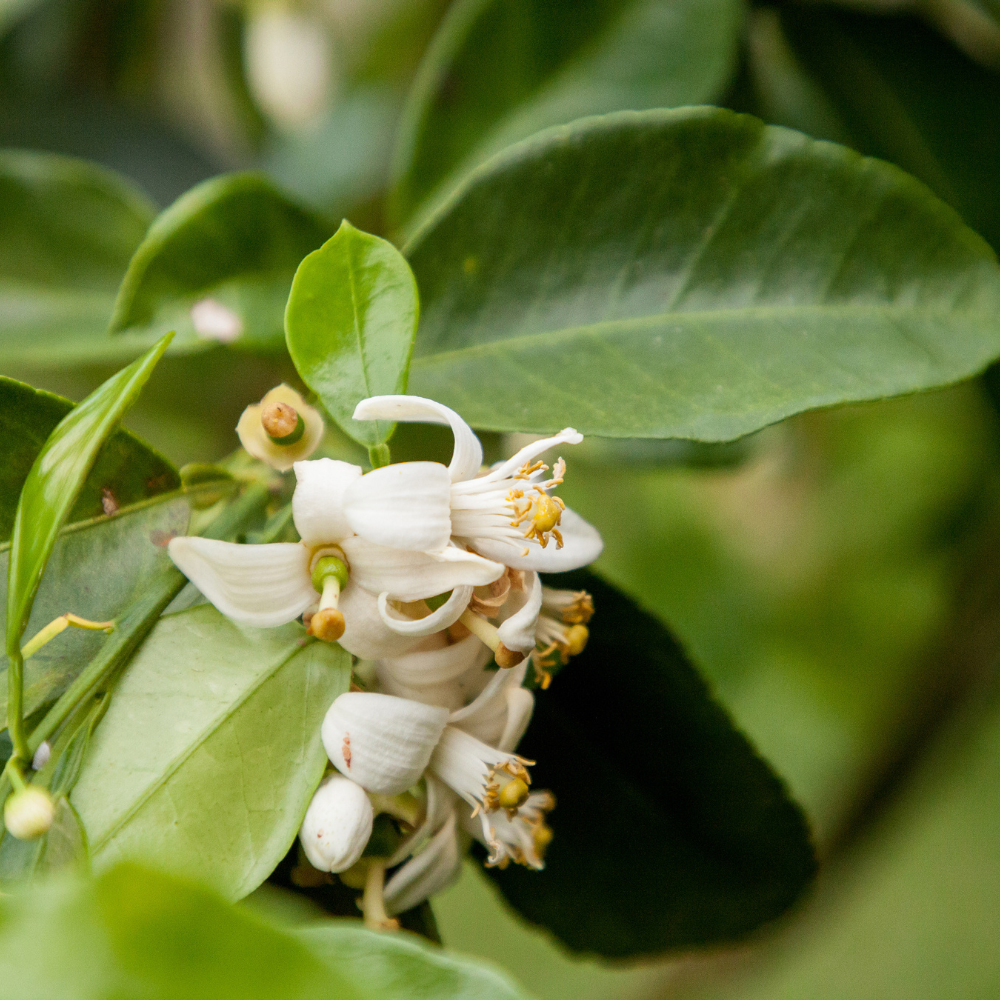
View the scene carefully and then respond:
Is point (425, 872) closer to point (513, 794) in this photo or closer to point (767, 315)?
point (513, 794)

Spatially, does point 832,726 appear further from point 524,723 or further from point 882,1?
A: point 524,723

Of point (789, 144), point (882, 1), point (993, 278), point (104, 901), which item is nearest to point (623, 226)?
point (789, 144)

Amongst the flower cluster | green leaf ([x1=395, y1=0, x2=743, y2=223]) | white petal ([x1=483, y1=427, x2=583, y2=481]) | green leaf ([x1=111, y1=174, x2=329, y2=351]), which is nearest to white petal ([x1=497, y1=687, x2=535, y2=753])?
the flower cluster

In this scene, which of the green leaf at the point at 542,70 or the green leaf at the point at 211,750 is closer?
the green leaf at the point at 211,750

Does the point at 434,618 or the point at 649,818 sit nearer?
the point at 434,618

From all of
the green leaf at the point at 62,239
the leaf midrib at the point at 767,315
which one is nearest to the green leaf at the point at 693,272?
the leaf midrib at the point at 767,315

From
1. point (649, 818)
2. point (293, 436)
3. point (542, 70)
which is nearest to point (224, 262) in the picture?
point (293, 436)

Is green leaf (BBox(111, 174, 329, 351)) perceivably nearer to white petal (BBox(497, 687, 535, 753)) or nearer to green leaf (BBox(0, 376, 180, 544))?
green leaf (BBox(0, 376, 180, 544))

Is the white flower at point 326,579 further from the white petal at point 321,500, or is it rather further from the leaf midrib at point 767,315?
the leaf midrib at point 767,315
